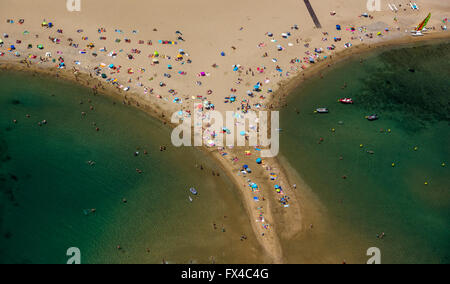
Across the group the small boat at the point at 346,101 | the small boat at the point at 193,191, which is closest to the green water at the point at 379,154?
the small boat at the point at 346,101

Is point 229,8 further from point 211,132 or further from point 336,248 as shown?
point 336,248

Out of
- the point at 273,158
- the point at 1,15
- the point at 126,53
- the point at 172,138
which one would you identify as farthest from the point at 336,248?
the point at 1,15

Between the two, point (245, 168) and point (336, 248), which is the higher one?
point (245, 168)

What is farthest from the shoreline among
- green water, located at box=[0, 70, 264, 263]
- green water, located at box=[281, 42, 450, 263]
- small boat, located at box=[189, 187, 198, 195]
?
small boat, located at box=[189, 187, 198, 195]
